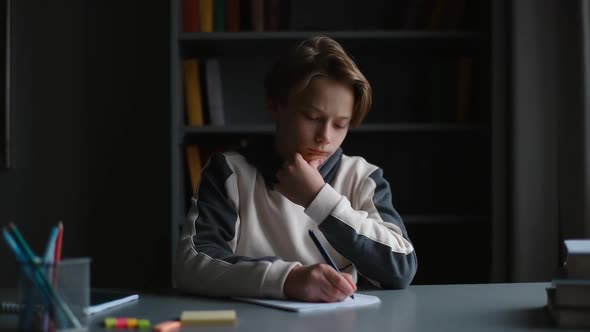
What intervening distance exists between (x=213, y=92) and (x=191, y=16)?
10.8 inches

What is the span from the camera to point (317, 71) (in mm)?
1431

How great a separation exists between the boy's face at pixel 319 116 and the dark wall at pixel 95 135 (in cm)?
149

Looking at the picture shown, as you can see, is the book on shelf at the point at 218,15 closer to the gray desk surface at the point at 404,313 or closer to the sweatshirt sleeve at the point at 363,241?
the sweatshirt sleeve at the point at 363,241

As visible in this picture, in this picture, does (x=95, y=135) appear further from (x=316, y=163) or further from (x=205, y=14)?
A: (x=316, y=163)

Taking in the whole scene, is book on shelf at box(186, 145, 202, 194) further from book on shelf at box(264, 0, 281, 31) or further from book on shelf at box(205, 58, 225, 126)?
book on shelf at box(264, 0, 281, 31)

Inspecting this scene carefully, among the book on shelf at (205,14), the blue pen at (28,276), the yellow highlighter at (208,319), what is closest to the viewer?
the blue pen at (28,276)

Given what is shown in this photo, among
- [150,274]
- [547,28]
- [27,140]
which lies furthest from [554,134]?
[27,140]

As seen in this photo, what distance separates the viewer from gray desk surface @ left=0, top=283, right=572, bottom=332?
0.92 m

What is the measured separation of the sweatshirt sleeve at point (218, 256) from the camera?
1.14m

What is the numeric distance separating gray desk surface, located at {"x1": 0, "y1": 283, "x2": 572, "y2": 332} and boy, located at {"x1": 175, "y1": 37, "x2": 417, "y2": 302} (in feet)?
0.20

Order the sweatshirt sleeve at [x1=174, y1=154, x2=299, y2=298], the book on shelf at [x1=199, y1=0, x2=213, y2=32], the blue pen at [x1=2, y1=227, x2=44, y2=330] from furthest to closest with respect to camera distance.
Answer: the book on shelf at [x1=199, y1=0, x2=213, y2=32], the sweatshirt sleeve at [x1=174, y1=154, x2=299, y2=298], the blue pen at [x1=2, y1=227, x2=44, y2=330]

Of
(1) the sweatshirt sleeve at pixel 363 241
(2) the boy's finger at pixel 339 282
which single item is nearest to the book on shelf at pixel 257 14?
(1) the sweatshirt sleeve at pixel 363 241

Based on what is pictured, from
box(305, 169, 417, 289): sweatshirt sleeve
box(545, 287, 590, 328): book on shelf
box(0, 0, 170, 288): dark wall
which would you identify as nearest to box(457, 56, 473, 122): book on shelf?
box(0, 0, 170, 288): dark wall

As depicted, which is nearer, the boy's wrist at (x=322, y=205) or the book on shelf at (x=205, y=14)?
the boy's wrist at (x=322, y=205)
